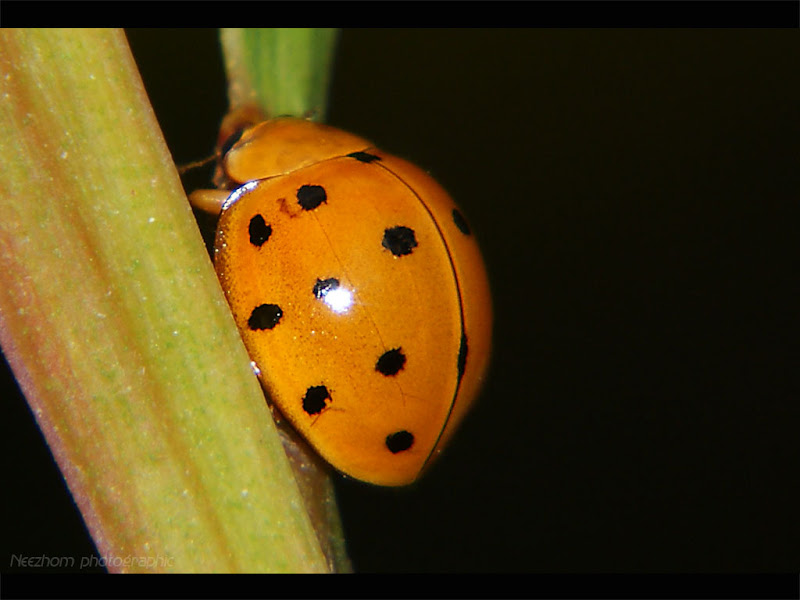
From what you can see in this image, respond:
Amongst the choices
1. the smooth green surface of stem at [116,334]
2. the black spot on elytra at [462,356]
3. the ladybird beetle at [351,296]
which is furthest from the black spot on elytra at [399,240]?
the smooth green surface of stem at [116,334]

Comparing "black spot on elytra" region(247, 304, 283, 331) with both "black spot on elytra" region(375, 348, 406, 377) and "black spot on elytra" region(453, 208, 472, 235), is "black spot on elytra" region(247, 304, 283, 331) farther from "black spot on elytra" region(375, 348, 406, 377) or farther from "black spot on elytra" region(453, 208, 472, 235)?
"black spot on elytra" region(453, 208, 472, 235)

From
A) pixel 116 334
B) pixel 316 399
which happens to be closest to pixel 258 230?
pixel 316 399

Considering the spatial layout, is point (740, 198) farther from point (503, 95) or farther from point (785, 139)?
point (503, 95)

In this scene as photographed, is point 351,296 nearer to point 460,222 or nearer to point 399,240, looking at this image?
point 399,240

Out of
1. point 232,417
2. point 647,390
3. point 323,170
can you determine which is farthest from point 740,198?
point 232,417

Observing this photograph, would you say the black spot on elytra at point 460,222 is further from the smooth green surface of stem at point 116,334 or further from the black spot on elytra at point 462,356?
the smooth green surface of stem at point 116,334
